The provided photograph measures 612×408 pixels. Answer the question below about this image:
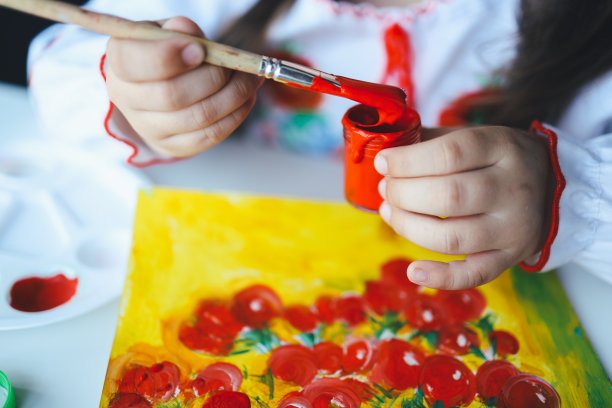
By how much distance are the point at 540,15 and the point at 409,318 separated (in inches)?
19.2

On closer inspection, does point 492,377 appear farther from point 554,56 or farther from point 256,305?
point 554,56

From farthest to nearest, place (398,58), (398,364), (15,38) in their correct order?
(15,38)
(398,58)
(398,364)

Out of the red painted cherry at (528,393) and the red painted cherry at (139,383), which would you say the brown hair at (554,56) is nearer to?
the red painted cherry at (528,393)

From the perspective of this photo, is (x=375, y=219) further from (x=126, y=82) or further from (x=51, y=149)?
(x=51, y=149)

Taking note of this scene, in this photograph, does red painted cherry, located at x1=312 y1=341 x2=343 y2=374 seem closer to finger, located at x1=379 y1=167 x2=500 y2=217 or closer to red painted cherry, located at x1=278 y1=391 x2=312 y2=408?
red painted cherry, located at x1=278 y1=391 x2=312 y2=408

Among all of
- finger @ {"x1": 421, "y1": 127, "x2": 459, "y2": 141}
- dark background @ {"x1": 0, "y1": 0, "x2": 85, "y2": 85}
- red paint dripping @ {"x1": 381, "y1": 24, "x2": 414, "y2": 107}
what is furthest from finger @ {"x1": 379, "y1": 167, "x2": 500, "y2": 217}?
dark background @ {"x1": 0, "y1": 0, "x2": 85, "y2": 85}

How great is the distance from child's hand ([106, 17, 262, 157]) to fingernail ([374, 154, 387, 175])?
0.15 m

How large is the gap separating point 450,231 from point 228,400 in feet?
0.88

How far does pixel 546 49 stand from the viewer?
760 mm

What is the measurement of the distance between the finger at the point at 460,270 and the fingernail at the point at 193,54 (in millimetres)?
277

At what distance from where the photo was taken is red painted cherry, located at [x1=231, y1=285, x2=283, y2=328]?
58cm

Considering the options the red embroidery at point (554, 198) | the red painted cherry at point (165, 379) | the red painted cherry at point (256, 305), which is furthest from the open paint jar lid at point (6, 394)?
the red embroidery at point (554, 198)

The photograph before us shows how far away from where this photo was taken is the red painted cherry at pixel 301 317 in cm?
58

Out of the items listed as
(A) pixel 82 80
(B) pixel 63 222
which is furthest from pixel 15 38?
(B) pixel 63 222
